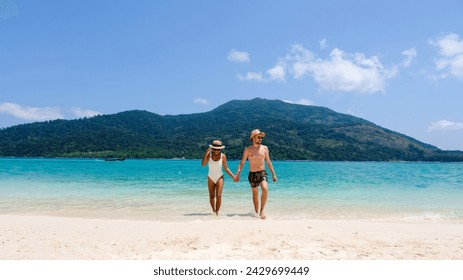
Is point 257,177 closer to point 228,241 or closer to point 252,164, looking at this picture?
point 252,164

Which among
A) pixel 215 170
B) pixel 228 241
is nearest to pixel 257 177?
pixel 215 170

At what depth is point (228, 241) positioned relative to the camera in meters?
6.06

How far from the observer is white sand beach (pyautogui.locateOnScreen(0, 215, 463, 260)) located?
5.36 m

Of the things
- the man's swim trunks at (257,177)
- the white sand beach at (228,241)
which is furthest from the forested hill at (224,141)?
the white sand beach at (228,241)

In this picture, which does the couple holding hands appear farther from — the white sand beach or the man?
the white sand beach

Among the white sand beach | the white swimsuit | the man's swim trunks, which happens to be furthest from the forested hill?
the white sand beach

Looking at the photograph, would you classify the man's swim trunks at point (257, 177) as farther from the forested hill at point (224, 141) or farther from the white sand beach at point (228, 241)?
the forested hill at point (224, 141)

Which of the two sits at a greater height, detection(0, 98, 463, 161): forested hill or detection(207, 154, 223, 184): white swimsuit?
detection(0, 98, 463, 161): forested hill

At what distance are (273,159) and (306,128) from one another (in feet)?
115

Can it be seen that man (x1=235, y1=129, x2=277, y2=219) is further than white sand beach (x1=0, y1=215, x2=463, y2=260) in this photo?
Yes

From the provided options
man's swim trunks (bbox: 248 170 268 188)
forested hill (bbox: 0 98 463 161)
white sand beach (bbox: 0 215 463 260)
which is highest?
forested hill (bbox: 0 98 463 161)

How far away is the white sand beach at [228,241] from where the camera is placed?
5.36 metres

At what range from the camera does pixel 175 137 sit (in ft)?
616

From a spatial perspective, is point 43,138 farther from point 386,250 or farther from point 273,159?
point 386,250
